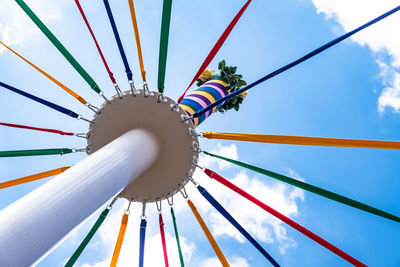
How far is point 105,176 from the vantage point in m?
4.07

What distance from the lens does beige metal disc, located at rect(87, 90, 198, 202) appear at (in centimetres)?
555

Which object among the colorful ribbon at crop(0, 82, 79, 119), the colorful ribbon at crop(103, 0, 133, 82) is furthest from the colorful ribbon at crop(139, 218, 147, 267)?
the colorful ribbon at crop(103, 0, 133, 82)

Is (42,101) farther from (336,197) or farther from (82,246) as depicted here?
(336,197)

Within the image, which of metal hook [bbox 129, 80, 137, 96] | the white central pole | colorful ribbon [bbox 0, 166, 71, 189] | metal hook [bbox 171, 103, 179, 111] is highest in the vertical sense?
metal hook [bbox 129, 80, 137, 96]

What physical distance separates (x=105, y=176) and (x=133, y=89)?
1.84m

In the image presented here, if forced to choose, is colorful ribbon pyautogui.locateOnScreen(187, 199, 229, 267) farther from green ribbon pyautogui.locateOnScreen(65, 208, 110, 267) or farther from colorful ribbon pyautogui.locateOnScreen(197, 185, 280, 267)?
green ribbon pyautogui.locateOnScreen(65, 208, 110, 267)

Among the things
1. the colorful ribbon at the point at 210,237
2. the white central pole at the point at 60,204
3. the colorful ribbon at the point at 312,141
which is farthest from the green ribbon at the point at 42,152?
the colorful ribbon at the point at 312,141

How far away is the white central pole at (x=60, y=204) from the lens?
2.92 meters

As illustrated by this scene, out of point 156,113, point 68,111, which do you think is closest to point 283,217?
point 156,113

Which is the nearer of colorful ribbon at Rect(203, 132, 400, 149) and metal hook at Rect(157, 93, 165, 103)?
colorful ribbon at Rect(203, 132, 400, 149)

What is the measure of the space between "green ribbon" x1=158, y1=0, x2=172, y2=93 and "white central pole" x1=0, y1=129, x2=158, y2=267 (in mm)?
1198

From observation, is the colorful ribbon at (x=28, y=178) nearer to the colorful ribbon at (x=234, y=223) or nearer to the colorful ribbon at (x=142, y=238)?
the colorful ribbon at (x=142, y=238)

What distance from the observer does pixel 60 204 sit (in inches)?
134

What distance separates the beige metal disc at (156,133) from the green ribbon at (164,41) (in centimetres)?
28
